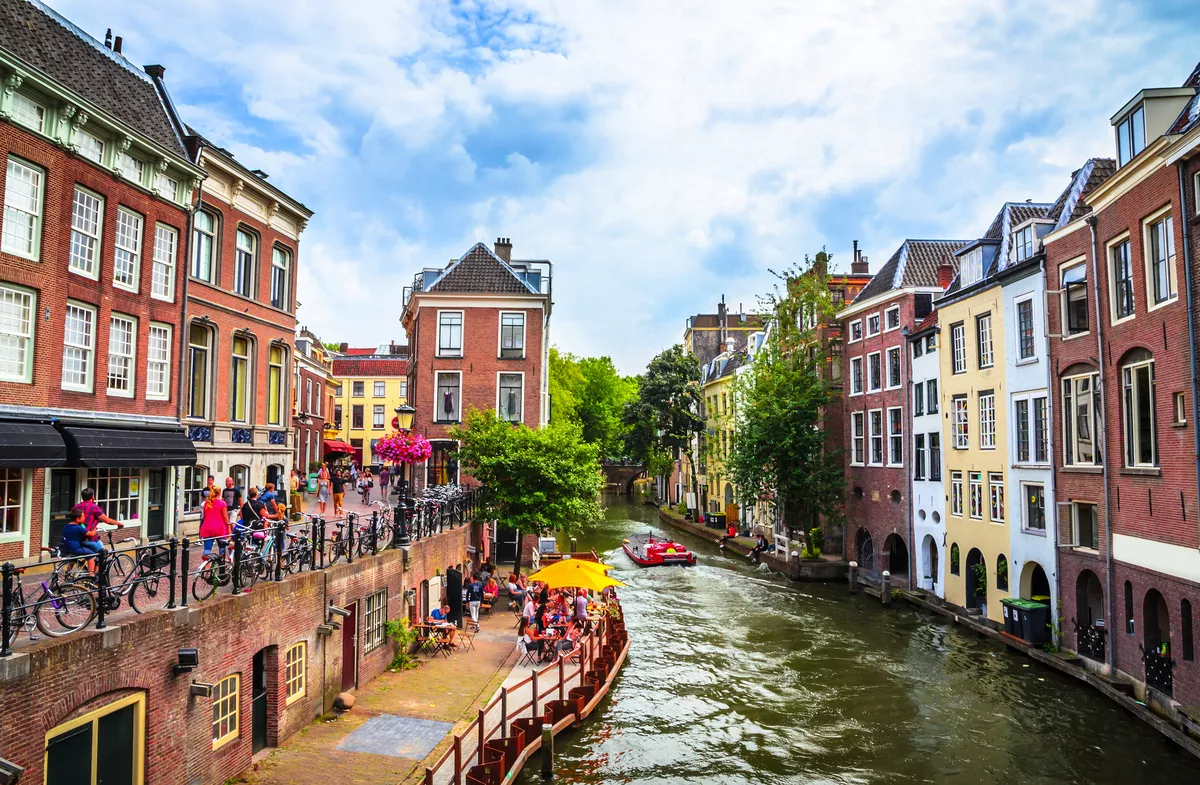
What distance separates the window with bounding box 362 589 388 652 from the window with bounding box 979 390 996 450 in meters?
22.2

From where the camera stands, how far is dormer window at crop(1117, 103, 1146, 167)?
66.1ft

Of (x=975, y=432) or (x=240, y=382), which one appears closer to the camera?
(x=240, y=382)

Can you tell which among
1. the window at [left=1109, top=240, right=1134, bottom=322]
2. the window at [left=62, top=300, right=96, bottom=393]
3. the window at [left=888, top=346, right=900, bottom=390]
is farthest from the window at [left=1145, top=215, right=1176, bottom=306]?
the window at [left=62, top=300, right=96, bottom=393]

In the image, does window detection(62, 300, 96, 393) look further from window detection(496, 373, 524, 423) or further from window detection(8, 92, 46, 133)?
window detection(496, 373, 524, 423)

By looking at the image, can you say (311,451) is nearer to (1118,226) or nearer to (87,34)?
(87,34)

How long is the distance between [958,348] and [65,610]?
3110cm

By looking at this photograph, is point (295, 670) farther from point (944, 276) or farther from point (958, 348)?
point (944, 276)

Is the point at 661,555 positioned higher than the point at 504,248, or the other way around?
the point at 504,248

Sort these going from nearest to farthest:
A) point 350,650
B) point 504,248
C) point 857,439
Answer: point 350,650, point 857,439, point 504,248

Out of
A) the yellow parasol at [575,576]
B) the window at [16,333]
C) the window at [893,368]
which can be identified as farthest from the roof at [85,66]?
the window at [893,368]

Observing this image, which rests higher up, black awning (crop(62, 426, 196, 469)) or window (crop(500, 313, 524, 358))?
window (crop(500, 313, 524, 358))

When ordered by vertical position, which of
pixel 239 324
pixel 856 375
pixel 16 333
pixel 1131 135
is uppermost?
pixel 1131 135

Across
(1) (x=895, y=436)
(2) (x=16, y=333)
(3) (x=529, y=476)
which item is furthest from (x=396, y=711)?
(1) (x=895, y=436)

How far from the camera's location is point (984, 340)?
1195 inches
